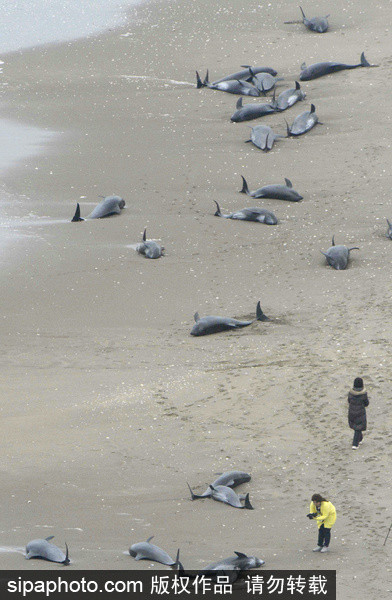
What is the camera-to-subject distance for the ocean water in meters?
31.3

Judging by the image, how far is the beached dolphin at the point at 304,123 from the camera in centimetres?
2412

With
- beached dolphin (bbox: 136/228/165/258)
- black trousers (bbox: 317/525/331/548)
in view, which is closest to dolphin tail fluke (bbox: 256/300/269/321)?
beached dolphin (bbox: 136/228/165/258)

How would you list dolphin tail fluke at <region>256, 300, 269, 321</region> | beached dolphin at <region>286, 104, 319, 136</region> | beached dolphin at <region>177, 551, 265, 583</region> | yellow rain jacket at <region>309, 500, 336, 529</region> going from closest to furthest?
beached dolphin at <region>177, 551, 265, 583</region> → yellow rain jacket at <region>309, 500, 336, 529</region> → dolphin tail fluke at <region>256, 300, 269, 321</region> → beached dolphin at <region>286, 104, 319, 136</region>

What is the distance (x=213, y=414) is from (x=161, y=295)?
161 inches

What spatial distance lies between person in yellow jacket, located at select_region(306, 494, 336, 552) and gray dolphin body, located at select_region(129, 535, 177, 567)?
1.46m

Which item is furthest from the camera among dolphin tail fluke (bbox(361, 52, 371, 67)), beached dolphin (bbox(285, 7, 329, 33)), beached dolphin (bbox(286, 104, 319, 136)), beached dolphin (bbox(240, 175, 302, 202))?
beached dolphin (bbox(285, 7, 329, 33))

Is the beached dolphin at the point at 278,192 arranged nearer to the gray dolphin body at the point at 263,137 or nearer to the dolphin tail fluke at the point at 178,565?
the gray dolphin body at the point at 263,137

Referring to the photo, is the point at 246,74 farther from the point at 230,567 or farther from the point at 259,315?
the point at 230,567

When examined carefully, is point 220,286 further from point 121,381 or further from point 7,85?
point 7,85

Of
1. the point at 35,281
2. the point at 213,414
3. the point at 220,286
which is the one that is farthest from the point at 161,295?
the point at 213,414

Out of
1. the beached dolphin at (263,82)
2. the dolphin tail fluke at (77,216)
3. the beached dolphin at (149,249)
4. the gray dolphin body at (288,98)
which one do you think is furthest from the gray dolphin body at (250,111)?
the beached dolphin at (149,249)

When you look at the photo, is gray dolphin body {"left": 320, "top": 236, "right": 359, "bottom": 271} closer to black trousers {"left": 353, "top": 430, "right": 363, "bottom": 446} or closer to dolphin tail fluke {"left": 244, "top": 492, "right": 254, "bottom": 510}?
black trousers {"left": 353, "top": 430, "right": 363, "bottom": 446}

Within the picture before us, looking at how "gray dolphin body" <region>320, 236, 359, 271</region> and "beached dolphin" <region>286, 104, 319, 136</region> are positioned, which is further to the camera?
"beached dolphin" <region>286, 104, 319, 136</region>

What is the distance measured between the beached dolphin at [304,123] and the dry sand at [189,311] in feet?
0.76
